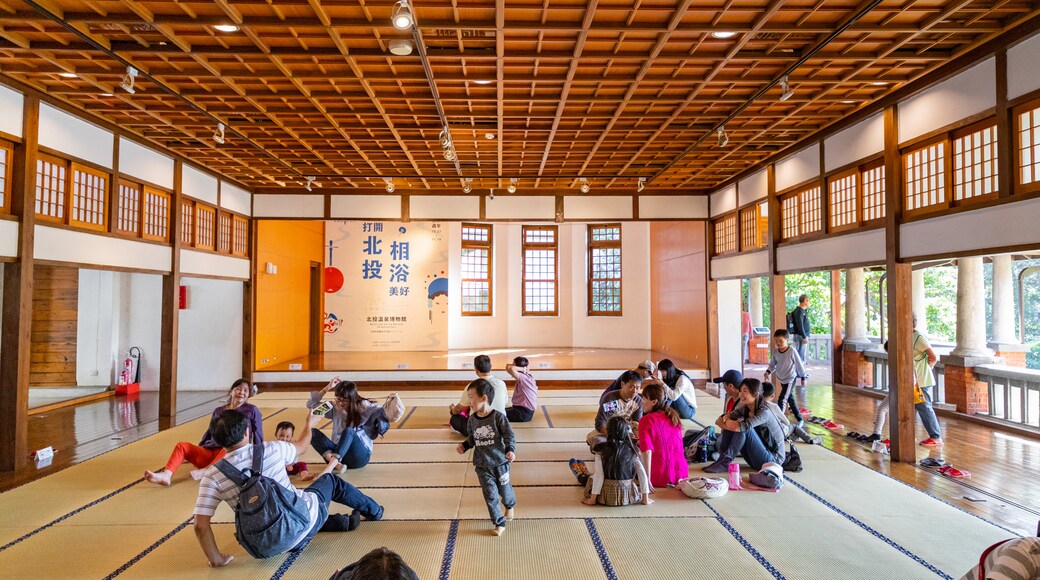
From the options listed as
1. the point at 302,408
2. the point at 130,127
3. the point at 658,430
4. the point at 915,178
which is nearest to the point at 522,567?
the point at 658,430

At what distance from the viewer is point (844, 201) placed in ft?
20.5

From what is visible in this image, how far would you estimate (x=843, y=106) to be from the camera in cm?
→ 593

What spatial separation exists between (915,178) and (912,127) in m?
0.47

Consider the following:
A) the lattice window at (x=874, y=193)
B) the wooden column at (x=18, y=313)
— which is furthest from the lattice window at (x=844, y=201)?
the wooden column at (x=18, y=313)

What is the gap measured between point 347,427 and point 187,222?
17.0ft

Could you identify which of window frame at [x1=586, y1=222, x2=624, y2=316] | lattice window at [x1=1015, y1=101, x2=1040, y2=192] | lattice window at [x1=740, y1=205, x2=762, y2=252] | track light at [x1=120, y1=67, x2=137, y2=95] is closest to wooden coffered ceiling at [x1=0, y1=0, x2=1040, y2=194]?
track light at [x1=120, y1=67, x2=137, y2=95]

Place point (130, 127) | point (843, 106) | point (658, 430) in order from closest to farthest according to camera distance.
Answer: point (658, 430) < point (843, 106) < point (130, 127)

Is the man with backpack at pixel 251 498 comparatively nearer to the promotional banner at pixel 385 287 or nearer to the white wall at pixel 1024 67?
the white wall at pixel 1024 67

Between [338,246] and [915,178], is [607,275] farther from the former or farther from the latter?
[915,178]

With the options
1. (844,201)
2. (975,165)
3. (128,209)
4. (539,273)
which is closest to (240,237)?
(128,209)

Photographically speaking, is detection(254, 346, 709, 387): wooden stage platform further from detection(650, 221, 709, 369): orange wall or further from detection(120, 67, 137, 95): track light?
detection(120, 67, 137, 95): track light

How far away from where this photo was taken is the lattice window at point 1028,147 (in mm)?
3928

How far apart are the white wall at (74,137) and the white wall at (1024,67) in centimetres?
827

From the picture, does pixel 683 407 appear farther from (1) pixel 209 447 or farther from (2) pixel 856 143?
(1) pixel 209 447
